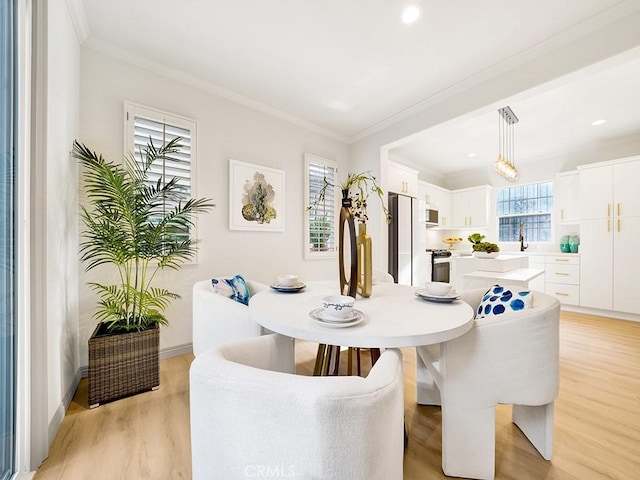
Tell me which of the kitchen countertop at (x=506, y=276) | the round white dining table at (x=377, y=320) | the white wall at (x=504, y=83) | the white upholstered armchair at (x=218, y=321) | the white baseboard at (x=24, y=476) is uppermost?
the white wall at (x=504, y=83)

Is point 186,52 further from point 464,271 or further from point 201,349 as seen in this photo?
point 464,271

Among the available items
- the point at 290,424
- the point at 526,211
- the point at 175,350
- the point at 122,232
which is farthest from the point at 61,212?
the point at 526,211

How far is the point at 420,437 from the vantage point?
147 centimetres

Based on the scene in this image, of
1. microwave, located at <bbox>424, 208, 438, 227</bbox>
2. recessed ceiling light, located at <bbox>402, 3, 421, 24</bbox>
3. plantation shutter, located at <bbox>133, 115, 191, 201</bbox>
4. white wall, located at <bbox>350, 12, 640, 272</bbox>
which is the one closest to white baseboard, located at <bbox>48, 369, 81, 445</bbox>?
plantation shutter, located at <bbox>133, 115, 191, 201</bbox>

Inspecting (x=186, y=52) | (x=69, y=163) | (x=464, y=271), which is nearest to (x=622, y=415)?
(x=464, y=271)

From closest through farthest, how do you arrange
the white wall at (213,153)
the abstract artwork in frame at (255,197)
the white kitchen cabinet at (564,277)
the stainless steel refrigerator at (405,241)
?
the white wall at (213,153)
the abstract artwork in frame at (255,197)
the stainless steel refrigerator at (405,241)
the white kitchen cabinet at (564,277)

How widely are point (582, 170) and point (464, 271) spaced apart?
270 centimetres

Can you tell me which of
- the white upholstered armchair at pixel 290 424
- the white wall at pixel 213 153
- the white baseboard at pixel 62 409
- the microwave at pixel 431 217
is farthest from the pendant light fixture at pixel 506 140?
the white baseboard at pixel 62 409

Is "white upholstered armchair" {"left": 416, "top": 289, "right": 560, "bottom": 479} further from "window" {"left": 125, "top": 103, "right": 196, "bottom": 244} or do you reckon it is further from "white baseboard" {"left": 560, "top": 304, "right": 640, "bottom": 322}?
"white baseboard" {"left": 560, "top": 304, "right": 640, "bottom": 322}

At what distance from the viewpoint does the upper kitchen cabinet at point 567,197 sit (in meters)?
4.42

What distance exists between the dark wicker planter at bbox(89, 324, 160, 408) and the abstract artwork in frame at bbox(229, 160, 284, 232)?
130 centimetres

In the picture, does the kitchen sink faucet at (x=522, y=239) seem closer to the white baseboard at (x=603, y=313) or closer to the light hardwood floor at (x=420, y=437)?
the white baseboard at (x=603, y=313)

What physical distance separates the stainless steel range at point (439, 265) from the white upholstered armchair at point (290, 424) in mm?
4444

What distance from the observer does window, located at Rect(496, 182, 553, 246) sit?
192 inches
